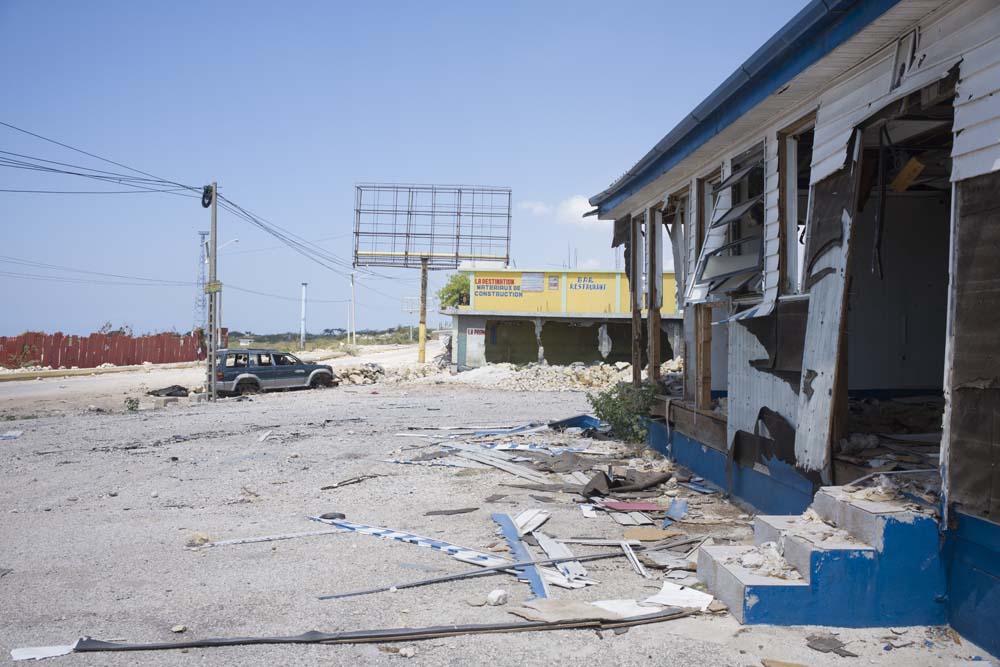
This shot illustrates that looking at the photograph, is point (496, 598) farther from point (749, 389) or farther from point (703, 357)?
point (703, 357)

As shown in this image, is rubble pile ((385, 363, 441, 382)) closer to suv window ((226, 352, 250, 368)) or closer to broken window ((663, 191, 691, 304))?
suv window ((226, 352, 250, 368))

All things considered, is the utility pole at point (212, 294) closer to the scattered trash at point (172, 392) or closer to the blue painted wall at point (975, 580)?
the scattered trash at point (172, 392)

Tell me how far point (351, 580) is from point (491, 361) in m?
30.0

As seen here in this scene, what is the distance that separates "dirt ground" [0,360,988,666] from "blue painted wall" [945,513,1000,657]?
0.49 ft

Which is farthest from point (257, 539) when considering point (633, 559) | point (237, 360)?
point (237, 360)

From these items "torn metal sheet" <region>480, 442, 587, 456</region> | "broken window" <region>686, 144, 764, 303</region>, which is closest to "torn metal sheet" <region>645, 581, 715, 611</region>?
"broken window" <region>686, 144, 764, 303</region>

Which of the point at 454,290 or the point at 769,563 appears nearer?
the point at 769,563

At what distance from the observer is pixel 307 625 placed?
4789 millimetres

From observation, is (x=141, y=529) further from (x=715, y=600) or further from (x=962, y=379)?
(x=962, y=379)

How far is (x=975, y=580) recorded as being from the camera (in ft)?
14.0

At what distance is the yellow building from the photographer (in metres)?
34.3

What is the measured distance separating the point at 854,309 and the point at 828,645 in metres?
5.91

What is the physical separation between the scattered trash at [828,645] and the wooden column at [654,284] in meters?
7.11

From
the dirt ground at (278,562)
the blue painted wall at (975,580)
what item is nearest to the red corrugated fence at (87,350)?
the dirt ground at (278,562)
